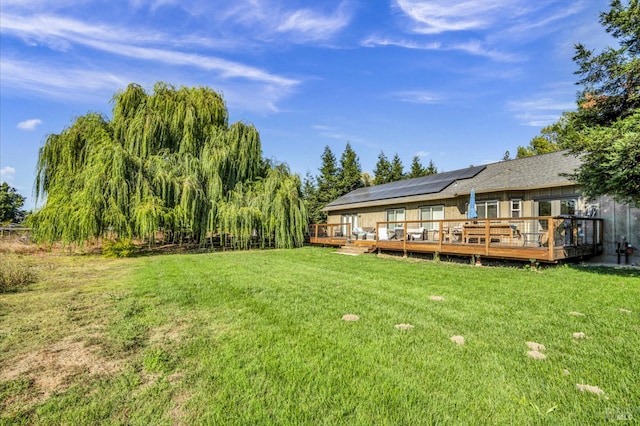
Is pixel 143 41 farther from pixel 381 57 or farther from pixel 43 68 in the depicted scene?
pixel 381 57

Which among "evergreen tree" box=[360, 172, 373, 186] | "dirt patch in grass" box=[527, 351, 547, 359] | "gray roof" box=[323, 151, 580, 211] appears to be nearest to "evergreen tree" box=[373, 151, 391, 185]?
"evergreen tree" box=[360, 172, 373, 186]

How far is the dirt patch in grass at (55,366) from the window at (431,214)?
Result: 537 inches

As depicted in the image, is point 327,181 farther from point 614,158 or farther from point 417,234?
point 614,158

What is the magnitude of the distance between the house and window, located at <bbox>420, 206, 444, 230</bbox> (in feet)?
0.16

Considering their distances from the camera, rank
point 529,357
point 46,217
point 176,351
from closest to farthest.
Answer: point 529,357, point 176,351, point 46,217

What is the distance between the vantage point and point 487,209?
13180 millimetres

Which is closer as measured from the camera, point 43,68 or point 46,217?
point 43,68

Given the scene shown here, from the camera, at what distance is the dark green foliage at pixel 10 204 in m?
31.0

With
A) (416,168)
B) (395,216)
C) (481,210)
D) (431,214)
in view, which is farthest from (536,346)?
(416,168)

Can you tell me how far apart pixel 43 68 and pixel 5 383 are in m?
11.5

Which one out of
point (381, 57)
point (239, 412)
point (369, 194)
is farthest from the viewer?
point (369, 194)

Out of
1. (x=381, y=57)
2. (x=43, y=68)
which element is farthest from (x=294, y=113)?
(x=43, y=68)

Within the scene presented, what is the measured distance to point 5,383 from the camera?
2592 millimetres

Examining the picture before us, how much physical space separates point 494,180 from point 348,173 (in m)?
19.8
